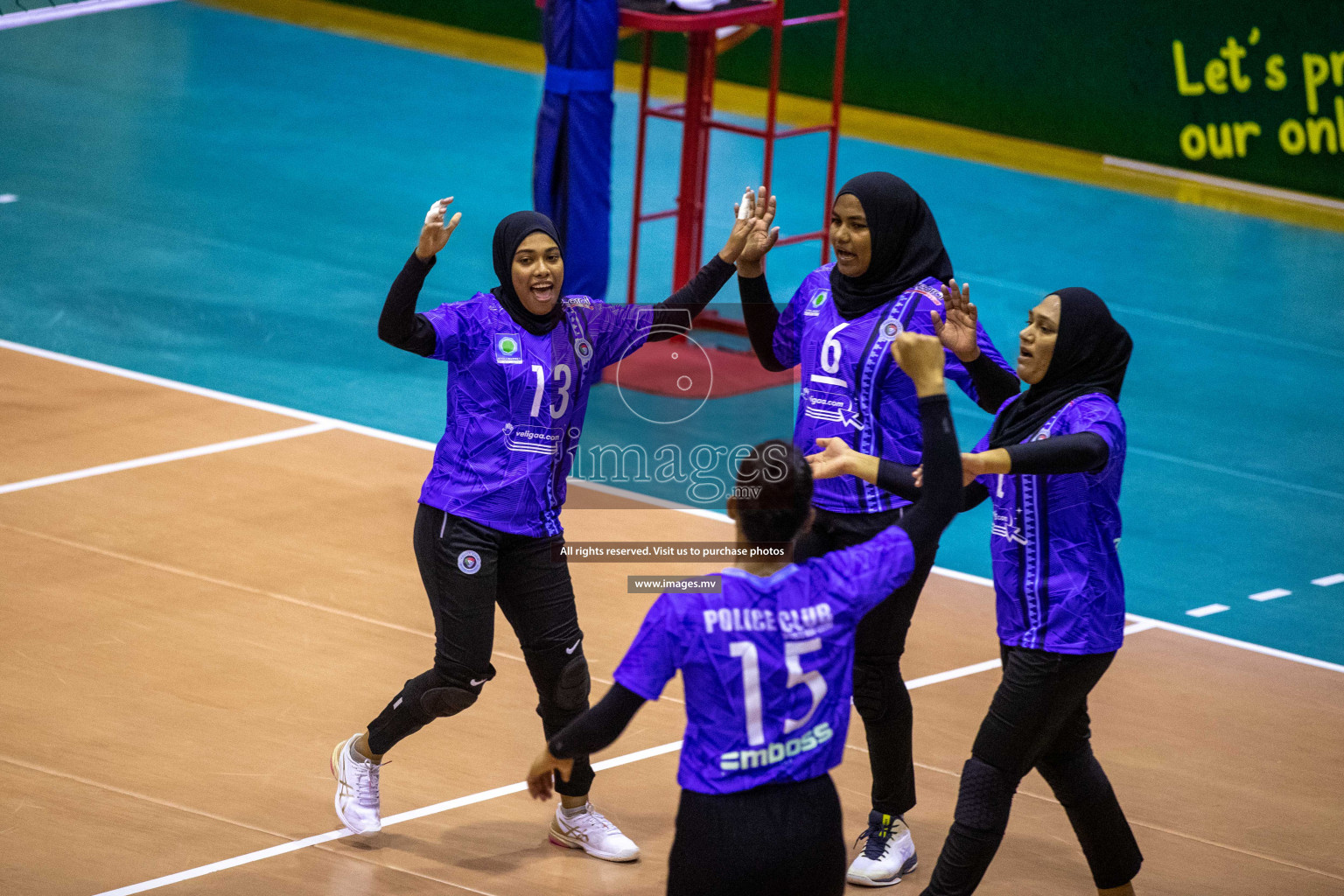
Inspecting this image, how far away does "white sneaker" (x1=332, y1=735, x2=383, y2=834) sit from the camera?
629cm

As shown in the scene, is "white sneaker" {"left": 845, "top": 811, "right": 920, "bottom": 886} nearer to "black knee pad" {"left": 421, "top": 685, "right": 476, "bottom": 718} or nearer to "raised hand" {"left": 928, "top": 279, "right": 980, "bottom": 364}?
"black knee pad" {"left": 421, "top": 685, "right": 476, "bottom": 718}

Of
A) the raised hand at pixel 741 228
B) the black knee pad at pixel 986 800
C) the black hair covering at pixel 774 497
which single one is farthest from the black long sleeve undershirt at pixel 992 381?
the black hair covering at pixel 774 497

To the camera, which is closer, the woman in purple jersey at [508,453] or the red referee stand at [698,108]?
the woman in purple jersey at [508,453]

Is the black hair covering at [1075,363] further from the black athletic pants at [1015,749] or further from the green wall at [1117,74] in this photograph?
the green wall at [1117,74]

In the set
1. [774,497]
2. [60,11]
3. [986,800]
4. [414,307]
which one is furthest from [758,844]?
[60,11]

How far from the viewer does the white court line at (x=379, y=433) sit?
8.75m

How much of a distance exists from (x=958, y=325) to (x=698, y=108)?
Answer: 268 inches

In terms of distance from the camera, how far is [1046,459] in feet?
17.1

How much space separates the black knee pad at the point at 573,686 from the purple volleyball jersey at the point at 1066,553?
1537 mm

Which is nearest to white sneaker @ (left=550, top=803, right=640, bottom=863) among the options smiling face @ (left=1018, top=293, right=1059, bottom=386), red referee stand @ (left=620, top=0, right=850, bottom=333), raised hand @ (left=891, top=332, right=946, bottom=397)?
smiling face @ (left=1018, top=293, right=1059, bottom=386)

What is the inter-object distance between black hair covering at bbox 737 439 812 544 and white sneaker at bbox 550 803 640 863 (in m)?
2.36

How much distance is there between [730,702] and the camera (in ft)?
13.9

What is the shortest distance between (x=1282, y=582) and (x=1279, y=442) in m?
2.56

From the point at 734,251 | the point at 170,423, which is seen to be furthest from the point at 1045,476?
the point at 170,423
